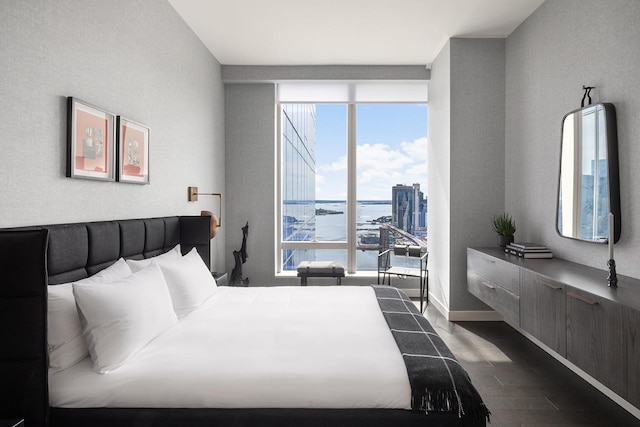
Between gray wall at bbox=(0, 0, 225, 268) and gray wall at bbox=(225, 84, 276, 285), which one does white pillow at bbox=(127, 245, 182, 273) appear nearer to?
gray wall at bbox=(0, 0, 225, 268)

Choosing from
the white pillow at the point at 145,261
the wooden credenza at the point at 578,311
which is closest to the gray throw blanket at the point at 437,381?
the wooden credenza at the point at 578,311

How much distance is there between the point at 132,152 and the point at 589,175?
3.01 meters

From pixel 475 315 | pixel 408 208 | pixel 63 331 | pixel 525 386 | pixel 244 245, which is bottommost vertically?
pixel 525 386

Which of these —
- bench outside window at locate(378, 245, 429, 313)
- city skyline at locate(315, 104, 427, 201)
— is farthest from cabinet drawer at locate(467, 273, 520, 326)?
city skyline at locate(315, 104, 427, 201)

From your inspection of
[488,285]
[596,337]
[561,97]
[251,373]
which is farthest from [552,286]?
[251,373]

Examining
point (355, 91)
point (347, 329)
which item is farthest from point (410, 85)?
point (347, 329)

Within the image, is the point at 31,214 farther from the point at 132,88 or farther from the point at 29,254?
the point at 132,88

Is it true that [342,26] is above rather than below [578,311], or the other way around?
above

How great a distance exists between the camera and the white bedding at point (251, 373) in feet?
4.55

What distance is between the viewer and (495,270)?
298cm

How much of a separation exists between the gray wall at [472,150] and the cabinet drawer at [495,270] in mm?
275

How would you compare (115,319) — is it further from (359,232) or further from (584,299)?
(359,232)

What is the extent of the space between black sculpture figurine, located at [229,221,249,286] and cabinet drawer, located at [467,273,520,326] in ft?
7.85

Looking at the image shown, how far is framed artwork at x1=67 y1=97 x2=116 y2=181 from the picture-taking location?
1859mm
